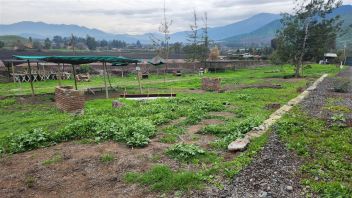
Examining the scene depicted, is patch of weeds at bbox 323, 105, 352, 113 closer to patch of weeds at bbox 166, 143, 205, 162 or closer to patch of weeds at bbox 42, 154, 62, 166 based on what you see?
patch of weeds at bbox 166, 143, 205, 162

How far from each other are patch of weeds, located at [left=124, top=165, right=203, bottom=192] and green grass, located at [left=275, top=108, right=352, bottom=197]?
193 cm

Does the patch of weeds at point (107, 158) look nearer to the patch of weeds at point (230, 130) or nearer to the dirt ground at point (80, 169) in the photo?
the dirt ground at point (80, 169)

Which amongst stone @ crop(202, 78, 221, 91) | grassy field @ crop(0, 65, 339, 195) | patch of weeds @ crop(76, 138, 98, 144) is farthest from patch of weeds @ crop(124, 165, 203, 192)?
stone @ crop(202, 78, 221, 91)

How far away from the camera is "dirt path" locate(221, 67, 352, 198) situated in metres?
5.00

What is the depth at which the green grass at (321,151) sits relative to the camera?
5.13m

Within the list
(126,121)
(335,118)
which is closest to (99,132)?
(126,121)

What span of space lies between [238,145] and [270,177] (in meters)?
1.64

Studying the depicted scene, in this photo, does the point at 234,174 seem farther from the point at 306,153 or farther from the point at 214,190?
the point at 306,153

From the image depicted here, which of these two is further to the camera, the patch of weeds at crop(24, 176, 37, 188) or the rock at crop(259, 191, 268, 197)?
the patch of weeds at crop(24, 176, 37, 188)

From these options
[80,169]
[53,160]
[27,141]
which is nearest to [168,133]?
[80,169]

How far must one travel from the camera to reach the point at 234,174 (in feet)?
18.6

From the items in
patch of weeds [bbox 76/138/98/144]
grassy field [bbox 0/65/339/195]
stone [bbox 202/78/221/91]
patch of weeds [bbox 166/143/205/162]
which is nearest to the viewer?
grassy field [bbox 0/65/339/195]

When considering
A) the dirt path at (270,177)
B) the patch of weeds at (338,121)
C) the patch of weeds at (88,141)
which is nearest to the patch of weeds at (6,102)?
the patch of weeds at (88,141)

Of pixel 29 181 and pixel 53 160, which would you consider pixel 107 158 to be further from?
pixel 29 181
